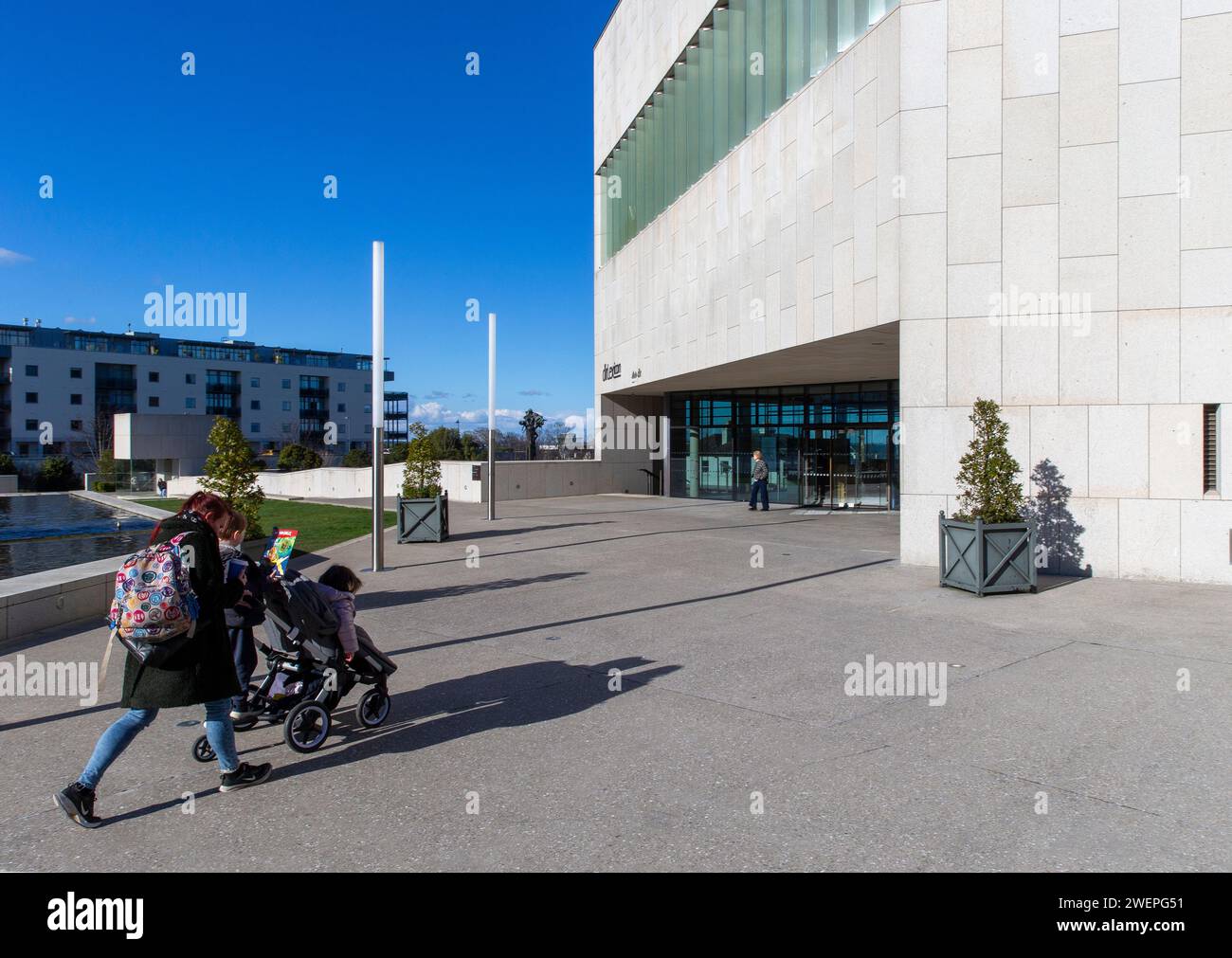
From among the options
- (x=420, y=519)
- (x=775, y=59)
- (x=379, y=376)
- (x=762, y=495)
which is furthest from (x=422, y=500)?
(x=775, y=59)

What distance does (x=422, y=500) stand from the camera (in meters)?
16.9

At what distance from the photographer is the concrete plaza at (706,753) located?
3912mm

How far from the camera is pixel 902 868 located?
3.67 m

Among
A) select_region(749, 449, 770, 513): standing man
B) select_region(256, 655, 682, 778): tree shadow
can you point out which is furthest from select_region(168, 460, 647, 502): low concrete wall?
select_region(256, 655, 682, 778): tree shadow

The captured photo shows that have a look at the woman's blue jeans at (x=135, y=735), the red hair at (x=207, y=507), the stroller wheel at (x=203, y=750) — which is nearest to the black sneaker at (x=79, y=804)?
the woman's blue jeans at (x=135, y=735)

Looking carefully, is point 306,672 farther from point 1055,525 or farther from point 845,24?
point 845,24

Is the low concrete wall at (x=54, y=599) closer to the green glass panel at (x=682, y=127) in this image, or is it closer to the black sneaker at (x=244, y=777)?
the black sneaker at (x=244, y=777)

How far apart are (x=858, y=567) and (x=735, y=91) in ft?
45.3

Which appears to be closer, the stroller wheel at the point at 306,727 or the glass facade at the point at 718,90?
the stroller wheel at the point at 306,727

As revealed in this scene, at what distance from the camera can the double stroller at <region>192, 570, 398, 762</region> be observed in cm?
518

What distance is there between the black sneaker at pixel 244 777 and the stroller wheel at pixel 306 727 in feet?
1.16

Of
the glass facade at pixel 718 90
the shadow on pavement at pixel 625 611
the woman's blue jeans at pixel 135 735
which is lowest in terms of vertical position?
the shadow on pavement at pixel 625 611
